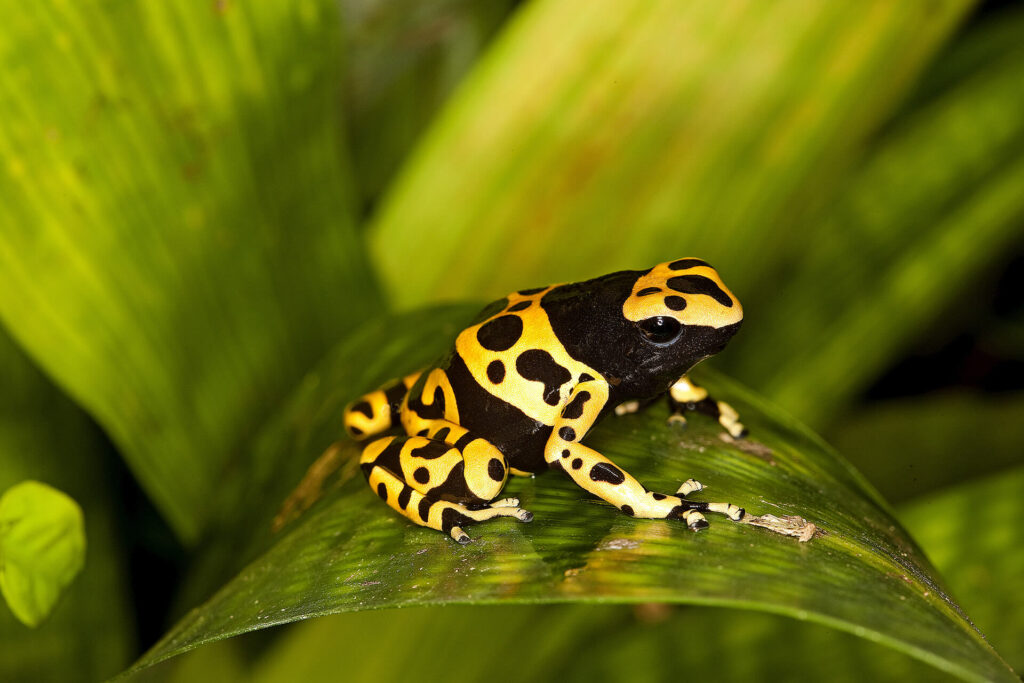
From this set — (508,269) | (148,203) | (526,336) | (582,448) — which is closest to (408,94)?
(508,269)

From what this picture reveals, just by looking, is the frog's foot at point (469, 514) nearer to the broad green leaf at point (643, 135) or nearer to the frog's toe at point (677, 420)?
the frog's toe at point (677, 420)

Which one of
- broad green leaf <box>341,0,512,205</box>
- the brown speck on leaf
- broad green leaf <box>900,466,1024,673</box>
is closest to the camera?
the brown speck on leaf

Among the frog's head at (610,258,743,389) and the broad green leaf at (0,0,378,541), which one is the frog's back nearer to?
the frog's head at (610,258,743,389)

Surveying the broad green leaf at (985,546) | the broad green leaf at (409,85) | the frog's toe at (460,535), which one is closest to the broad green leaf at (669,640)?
the broad green leaf at (985,546)

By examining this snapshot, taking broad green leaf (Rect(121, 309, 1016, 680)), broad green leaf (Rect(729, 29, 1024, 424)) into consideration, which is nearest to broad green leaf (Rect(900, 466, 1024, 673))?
broad green leaf (Rect(729, 29, 1024, 424))

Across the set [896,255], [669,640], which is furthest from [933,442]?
[669,640]
